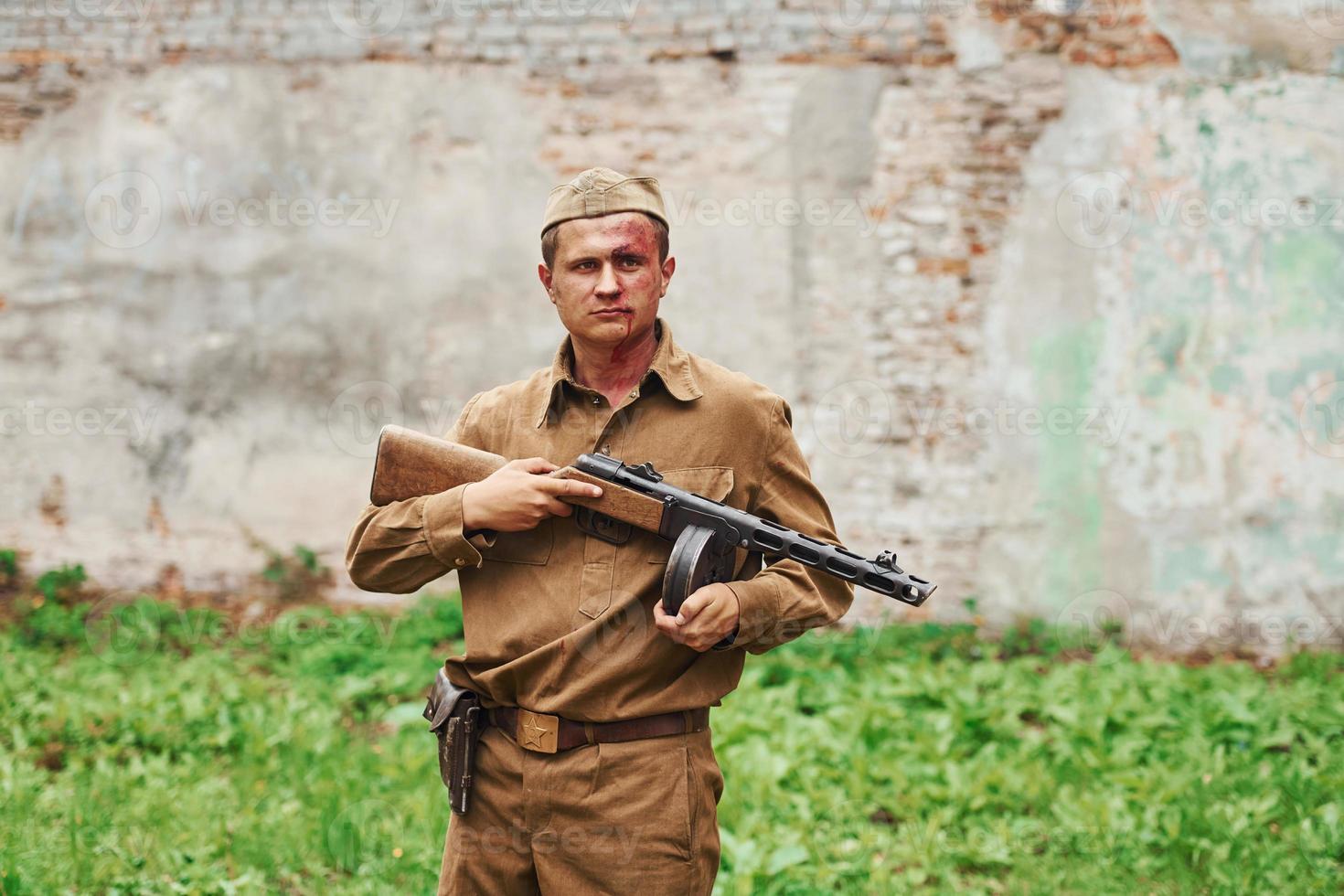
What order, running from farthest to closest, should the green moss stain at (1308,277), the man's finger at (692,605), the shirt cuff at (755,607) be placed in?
1. the green moss stain at (1308,277)
2. the shirt cuff at (755,607)
3. the man's finger at (692,605)

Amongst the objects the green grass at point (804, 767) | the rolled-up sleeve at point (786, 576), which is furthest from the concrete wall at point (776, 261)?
the rolled-up sleeve at point (786, 576)

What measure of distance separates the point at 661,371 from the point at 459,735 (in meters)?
0.91

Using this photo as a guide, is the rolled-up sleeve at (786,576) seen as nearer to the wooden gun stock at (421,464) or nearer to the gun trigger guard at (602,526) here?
the gun trigger guard at (602,526)

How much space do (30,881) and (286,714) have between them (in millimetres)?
1695

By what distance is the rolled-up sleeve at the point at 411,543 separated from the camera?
7.73 feet

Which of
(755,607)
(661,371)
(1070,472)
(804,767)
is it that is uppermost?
(661,371)

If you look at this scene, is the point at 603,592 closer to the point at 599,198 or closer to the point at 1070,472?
the point at 599,198

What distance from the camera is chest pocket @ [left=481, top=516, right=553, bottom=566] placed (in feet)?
7.92

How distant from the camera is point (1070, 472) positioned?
660 centimetres

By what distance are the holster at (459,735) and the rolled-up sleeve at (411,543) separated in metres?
0.24

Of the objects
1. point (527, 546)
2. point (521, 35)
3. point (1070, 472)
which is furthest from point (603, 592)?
point (521, 35)

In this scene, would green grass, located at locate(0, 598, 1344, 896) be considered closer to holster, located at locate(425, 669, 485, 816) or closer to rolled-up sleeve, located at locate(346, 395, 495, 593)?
holster, located at locate(425, 669, 485, 816)

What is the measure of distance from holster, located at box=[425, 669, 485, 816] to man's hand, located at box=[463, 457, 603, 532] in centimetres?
37

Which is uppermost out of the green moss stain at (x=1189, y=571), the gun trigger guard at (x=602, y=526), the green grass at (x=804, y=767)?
the gun trigger guard at (x=602, y=526)
